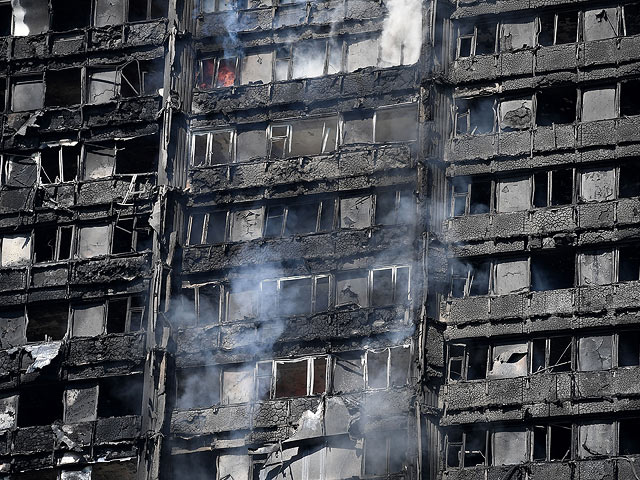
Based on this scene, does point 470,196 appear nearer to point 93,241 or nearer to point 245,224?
point 245,224

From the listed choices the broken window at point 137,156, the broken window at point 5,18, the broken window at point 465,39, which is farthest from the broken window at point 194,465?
the broken window at point 5,18

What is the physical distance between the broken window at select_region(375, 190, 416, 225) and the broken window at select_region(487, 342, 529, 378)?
5.18 meters

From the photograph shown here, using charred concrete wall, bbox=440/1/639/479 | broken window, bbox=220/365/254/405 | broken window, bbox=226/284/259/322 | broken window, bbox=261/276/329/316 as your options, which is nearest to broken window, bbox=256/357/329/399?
broken window, bbox=220/365/254/405

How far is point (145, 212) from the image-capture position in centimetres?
5972

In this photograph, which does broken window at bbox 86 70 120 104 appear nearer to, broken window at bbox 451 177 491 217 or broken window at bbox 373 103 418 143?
broken window at bbox 373 103 418 143

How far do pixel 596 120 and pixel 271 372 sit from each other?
1295 centimetres

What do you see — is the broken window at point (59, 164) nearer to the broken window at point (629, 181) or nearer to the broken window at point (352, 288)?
the broken window at point (352, 288)

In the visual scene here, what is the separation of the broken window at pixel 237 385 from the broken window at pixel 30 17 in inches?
578

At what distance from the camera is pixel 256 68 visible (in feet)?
200

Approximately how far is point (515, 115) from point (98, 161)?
14367mm

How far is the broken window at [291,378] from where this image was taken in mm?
56688

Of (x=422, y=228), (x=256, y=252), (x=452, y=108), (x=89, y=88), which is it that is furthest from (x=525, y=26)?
(x=89, y=88)

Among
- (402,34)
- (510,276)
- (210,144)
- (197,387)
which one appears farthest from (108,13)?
(510,276)

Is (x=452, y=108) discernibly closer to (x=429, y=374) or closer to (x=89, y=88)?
(x=429, y=374)
